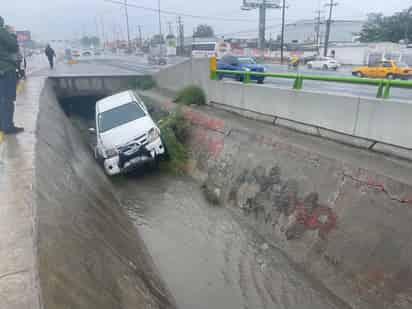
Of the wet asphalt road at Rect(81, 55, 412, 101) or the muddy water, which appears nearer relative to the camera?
the muddy water

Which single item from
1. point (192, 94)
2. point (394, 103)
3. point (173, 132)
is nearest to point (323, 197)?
point (394, 103)

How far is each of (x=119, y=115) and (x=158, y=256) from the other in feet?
17.3

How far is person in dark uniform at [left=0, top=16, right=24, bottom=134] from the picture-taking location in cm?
608

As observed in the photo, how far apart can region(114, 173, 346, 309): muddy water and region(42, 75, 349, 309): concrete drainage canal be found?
2cm

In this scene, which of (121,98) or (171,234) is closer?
(171,234)

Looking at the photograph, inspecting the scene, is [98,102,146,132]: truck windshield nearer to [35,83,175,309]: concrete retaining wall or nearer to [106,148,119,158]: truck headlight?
[106,148,119,158]: truck headlight

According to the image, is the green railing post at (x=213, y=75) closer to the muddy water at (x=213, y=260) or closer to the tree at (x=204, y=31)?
the muddy water at (x=213, y=260)

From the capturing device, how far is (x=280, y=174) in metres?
6.11

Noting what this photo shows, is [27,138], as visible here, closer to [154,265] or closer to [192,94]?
[154,265]

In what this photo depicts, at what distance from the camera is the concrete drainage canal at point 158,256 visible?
119 inches

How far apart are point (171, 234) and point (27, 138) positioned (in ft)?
12.4

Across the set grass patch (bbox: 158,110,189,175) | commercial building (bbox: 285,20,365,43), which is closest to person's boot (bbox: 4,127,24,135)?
grass patch (bbox: 158,110,189,175)

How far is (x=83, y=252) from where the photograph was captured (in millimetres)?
3277

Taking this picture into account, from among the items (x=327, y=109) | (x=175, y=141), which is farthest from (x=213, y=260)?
(x=175, y=141)
